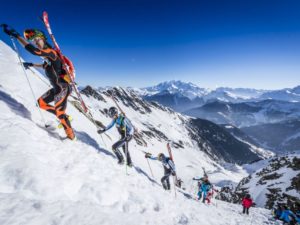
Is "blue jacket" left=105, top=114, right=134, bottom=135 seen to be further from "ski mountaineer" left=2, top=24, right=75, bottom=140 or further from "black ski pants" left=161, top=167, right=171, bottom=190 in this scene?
"black ski pants" left=161, top=167, right=171, bottom=190

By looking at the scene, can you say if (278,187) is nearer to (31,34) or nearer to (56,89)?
(56,89)

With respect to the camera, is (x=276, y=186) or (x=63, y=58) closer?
(x=63, y=58)

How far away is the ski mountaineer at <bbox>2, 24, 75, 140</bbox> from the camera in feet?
28.9

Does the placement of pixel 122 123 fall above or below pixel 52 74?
below

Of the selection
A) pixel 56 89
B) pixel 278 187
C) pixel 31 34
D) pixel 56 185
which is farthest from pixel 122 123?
pixel 278 187

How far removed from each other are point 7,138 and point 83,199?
321 cm

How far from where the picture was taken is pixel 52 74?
9805 millimetres

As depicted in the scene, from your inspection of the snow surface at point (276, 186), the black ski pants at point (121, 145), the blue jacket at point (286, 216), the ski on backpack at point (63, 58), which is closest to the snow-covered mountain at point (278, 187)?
the snow surface at point (276, 186)

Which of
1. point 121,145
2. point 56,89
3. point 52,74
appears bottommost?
point 121,145

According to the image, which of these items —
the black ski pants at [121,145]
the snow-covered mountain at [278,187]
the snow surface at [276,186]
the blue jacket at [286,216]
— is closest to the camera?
the black ski pants at [121,145]

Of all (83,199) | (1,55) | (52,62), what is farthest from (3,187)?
(1,55)

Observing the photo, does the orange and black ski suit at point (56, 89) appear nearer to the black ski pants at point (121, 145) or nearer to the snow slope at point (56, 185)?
the snow slope at point (56, 185)

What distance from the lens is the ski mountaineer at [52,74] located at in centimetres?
880

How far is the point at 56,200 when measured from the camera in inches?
221
